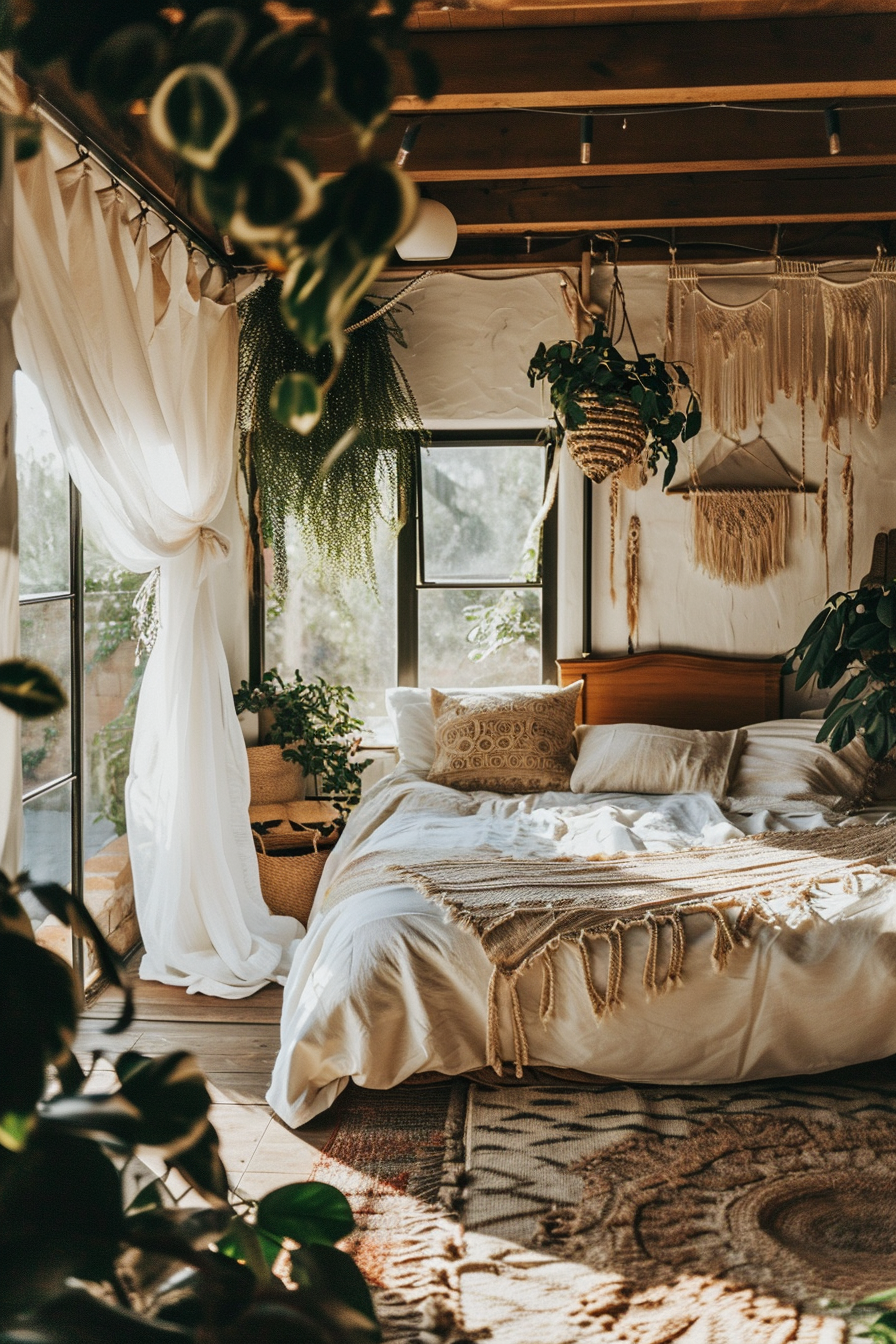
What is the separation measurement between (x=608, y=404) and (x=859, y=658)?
48.8 inches

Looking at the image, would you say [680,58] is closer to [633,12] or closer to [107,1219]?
[633,12]

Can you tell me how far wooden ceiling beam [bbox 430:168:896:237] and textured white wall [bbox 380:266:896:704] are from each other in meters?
0.48

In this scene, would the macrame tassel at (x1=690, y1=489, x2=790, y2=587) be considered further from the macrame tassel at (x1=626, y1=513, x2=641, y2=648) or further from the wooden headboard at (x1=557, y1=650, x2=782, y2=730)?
the wooden headboard at (x1=557, y1=650, x2=782, y2=730)

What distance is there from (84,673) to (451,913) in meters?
1.52

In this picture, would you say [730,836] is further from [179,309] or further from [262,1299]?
[262,1299]

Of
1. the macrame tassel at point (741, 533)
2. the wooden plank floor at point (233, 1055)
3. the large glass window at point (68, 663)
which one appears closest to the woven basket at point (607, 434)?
the macrame tassel at point (741, 533)

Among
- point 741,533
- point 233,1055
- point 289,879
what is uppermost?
point 741,533

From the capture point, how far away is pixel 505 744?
4.31m

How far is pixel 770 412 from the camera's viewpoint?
187 inches

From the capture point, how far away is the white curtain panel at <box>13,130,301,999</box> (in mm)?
3102

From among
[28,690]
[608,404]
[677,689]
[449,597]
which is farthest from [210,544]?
[28,690]

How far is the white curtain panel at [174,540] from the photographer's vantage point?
10.2 feet

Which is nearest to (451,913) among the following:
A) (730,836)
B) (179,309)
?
(730,836)

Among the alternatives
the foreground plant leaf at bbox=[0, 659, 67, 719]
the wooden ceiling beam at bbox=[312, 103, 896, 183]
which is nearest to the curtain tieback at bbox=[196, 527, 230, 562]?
the wooden ceiling beam at bbox=[312, 103, 896, 183]
